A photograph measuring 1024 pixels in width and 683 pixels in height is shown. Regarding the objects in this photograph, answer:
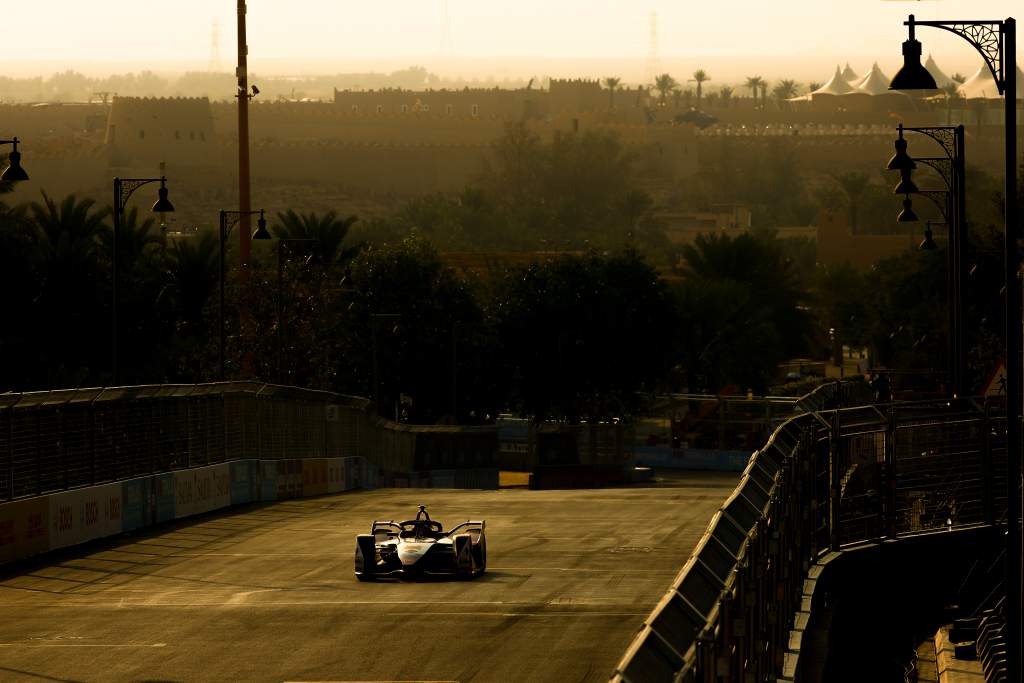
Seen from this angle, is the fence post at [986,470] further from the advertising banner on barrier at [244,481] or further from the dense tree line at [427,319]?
the dense tree line at [427,319]

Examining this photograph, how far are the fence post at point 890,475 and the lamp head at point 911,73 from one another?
3767 millimetres

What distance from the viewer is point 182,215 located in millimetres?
196875

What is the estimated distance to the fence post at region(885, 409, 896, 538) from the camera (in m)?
21.5

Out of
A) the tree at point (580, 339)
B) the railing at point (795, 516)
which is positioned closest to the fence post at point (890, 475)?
the railing at point (795, 516)

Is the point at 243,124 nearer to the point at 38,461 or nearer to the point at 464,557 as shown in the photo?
the point at 38,461

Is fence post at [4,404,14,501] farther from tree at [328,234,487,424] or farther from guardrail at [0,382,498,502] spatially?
tree at [328,234,487,424]

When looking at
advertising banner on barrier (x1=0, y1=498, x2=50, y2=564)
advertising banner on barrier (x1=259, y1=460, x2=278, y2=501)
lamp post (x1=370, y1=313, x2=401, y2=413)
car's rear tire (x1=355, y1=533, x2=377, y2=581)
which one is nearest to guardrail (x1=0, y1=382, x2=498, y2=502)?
advertising banner on barrier (x1=0, y1=498, x2=50, y2=564)

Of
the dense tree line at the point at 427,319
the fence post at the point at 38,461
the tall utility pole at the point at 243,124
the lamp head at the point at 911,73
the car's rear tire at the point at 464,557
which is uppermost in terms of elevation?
the tall utility pole at the point at 243,124

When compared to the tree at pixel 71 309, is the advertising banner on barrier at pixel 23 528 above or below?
below

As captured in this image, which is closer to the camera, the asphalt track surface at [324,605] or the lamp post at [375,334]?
the asphalt track surface at [324,605]

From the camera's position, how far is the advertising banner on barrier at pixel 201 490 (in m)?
32.2

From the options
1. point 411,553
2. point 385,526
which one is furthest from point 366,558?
point 385,526

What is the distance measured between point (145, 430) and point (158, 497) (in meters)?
1.12

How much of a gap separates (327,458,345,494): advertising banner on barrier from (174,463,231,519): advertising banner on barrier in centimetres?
580
